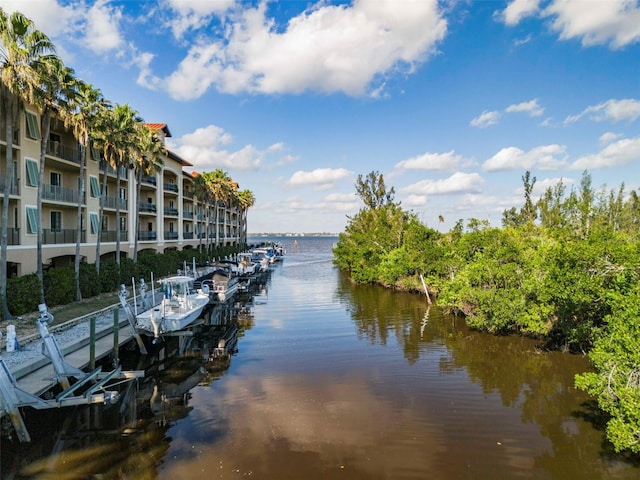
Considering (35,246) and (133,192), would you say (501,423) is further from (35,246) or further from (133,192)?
(133,192)

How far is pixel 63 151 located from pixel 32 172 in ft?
13.3

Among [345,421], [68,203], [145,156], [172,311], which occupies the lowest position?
[345,421]

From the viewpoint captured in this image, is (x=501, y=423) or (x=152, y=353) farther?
(x=152, y=353)

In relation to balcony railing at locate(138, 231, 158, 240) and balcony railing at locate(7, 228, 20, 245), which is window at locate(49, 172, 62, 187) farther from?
balcony railing at locate(138, 231, 158, 240)

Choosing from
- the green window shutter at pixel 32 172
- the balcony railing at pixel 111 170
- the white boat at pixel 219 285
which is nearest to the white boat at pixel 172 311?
the white boat at pixel 219 285

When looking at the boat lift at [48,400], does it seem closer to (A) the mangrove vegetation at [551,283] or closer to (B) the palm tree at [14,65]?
(B) the palm tree at [14,65]

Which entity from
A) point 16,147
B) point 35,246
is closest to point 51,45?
point 16,147

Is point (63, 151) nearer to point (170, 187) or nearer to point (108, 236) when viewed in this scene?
point (108, 236)

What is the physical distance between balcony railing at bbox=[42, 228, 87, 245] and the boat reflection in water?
12150 millimetres

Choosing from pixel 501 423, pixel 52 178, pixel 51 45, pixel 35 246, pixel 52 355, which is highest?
pixel 51 45

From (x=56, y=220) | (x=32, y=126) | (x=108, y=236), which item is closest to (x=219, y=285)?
(x=108, y=236)

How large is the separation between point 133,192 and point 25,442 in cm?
3024

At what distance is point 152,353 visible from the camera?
18375mm

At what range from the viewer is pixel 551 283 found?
13.8 meters
